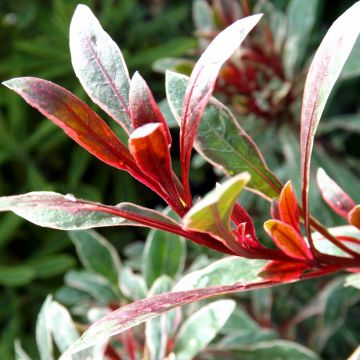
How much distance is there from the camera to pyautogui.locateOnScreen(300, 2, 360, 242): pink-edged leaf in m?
0.62

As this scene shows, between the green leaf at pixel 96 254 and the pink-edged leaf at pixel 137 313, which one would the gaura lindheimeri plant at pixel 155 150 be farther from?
the green leaf at pixel 96 254

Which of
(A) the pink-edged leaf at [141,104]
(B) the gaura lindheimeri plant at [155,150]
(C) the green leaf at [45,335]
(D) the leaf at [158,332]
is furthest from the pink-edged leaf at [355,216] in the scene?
(C) the green leaf at [45,335]

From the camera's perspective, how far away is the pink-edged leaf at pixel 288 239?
25.0 inches

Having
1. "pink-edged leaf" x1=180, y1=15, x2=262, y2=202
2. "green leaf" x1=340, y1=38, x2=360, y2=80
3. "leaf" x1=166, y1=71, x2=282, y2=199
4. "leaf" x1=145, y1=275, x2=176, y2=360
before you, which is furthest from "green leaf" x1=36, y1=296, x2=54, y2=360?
"green leaf" x1=340, y1=38, x2=360, y2=80

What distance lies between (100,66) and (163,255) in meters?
0.61

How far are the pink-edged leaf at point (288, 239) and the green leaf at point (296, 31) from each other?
928 millimetres

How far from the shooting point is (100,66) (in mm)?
654

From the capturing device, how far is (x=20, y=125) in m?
1.98

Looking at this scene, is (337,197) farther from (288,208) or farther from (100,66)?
(100,66)

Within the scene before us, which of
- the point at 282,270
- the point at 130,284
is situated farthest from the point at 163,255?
the point at 282,270

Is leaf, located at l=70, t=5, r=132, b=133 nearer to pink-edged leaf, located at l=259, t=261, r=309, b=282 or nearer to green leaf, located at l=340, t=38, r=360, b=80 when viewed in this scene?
pink-edged leaf, located at l=259, t=261, r=309, b=282

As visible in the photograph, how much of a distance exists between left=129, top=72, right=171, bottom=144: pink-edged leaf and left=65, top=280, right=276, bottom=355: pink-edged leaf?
0.16m

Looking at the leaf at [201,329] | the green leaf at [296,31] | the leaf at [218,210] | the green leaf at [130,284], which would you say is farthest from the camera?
the green leaf at [296,31]

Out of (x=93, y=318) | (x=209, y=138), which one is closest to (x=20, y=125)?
(x=93, y=318)
